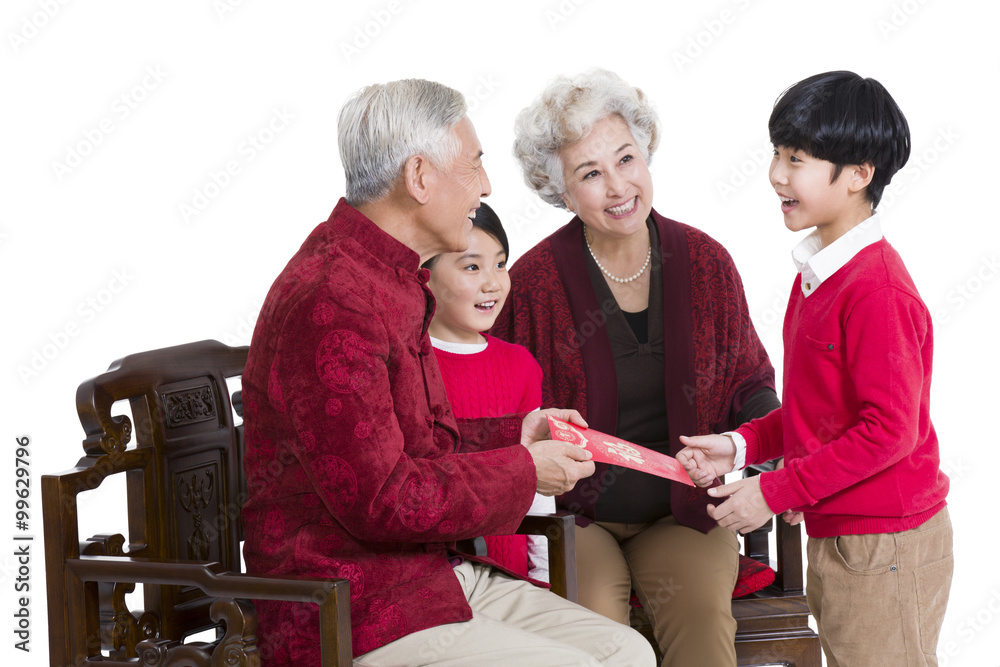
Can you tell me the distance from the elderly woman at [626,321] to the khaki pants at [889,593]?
54cm

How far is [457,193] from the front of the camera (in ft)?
7.07

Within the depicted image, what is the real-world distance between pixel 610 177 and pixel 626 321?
0.44m

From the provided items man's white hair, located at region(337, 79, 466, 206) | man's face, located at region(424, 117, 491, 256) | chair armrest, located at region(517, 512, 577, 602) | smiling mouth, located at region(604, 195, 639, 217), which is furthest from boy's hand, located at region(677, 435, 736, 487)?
man's white hair, located at region(337, 79, 466, 206)

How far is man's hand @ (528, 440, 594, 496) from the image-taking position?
2.18 m

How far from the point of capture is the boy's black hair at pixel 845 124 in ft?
7.39

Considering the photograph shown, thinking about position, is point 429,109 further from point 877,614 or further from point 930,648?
point 930,648

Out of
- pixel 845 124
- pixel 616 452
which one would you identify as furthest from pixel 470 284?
pixel 845 124

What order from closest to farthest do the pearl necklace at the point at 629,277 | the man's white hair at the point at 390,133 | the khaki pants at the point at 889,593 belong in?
1. the man's white hair at the point at 390,133
2. the khaki pants at the point at 889,593
3. the pearl necklace at the point at 629,277

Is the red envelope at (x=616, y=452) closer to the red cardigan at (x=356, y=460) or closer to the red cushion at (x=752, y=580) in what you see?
the red cardigan at (x=356, y=460)

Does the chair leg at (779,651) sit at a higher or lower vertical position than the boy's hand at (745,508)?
lower

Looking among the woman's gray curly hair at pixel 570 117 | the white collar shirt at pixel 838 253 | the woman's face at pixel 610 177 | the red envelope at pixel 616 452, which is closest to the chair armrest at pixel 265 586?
the red envelope at pixel 616 452

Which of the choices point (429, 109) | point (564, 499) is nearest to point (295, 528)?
point (429, 109)

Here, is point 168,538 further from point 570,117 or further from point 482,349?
point 570,117

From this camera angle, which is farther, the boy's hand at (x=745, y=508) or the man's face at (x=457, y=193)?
the boy's hand at (x=745, y=508)
